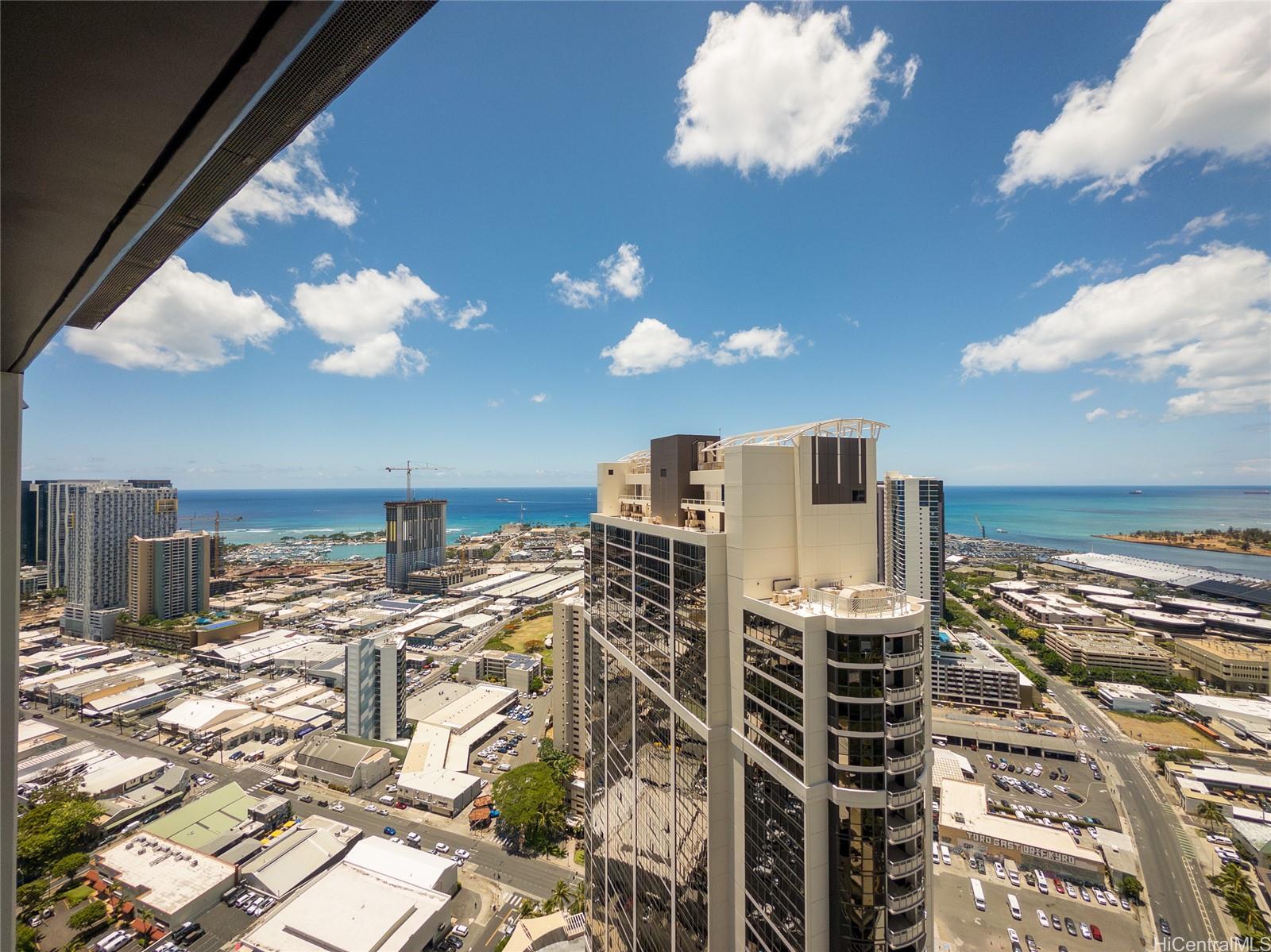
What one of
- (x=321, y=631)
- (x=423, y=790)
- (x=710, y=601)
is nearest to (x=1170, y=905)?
(x=710, y=601)

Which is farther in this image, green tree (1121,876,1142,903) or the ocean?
the ocean

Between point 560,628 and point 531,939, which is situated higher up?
point 560,628

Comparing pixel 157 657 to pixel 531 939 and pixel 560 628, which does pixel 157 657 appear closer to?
pixel 560 628

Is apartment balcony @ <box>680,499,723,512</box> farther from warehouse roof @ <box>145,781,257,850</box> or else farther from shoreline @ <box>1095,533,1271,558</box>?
shoreline @ <box>1095,533,1271,558</box>

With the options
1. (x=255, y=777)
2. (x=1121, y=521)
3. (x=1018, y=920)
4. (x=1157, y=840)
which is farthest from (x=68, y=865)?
(x=1121, y=521)

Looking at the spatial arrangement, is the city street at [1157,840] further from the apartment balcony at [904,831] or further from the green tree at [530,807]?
the green tree at [530,807]

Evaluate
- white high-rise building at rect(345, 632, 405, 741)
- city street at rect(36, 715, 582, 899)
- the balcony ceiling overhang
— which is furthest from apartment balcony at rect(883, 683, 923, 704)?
white high-rise building at rect(345, 632, 405, 741)
